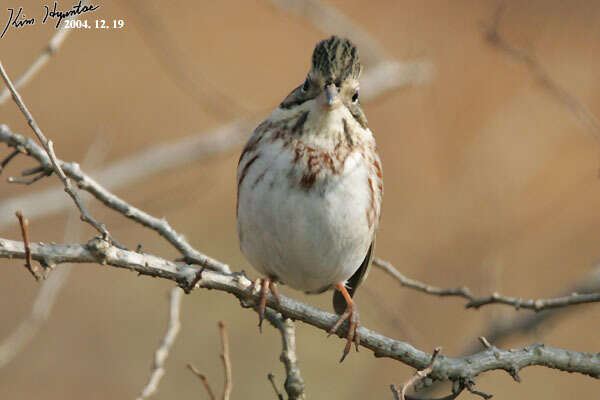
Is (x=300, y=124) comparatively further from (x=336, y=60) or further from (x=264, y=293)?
(x=264, y=293)

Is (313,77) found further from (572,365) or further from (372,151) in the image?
(572,365)

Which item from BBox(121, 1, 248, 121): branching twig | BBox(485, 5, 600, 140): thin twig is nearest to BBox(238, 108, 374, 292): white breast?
BBox(485, 5, 600, 140): thin twig

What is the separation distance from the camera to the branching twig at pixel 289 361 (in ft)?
11.5

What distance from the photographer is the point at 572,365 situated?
3213 mm

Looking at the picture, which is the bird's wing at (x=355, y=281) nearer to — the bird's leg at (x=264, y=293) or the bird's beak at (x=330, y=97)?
the bird's leg at (x=264, y=293)

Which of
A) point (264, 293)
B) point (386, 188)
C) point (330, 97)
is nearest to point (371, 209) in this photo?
point (330, 97)

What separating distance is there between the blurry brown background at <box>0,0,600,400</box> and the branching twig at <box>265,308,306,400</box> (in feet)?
3.13

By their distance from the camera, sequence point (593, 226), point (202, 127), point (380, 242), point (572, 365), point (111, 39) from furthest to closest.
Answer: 1. point (111, 39)
2. point (202, 127)
3. point (380, 242)
4. point (593, 226)
5. point (572, 365)

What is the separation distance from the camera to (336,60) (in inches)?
139

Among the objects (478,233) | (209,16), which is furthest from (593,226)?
(209,16)

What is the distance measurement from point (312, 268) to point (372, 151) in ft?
2.18

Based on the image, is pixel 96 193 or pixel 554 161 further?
pixel 554 161

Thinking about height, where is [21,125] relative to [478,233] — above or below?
above

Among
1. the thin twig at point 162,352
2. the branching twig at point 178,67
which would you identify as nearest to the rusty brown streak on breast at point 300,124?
the thin twig at point 162,352
